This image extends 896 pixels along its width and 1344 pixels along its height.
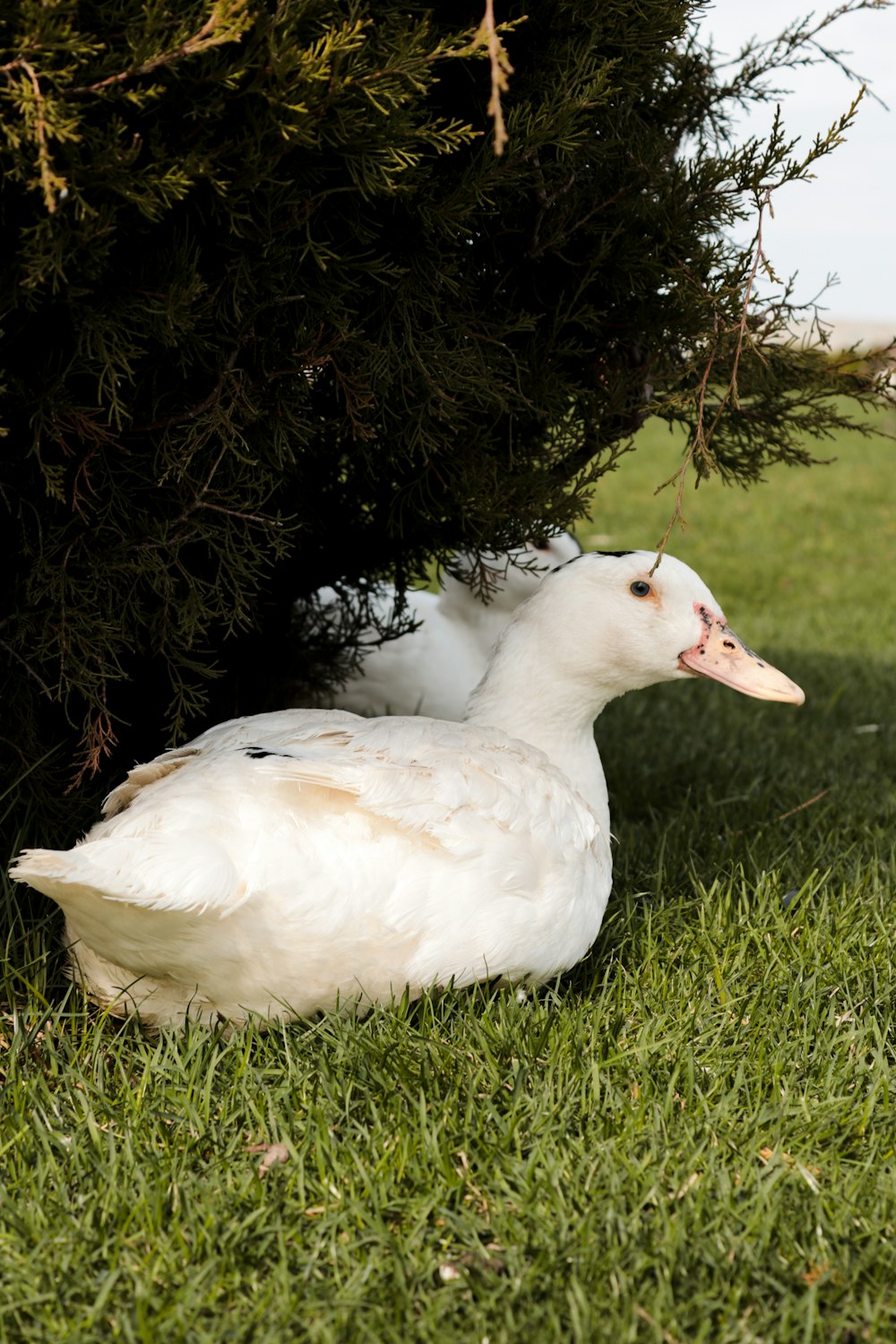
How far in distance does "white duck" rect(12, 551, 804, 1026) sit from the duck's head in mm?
158

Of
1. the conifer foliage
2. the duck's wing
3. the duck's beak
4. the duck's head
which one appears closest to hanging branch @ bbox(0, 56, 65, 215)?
the conifer foliage

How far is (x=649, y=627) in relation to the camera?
3037 mm

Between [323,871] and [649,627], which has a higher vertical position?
[649,627]

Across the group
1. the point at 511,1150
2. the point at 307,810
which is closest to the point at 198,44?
the point at 307,810

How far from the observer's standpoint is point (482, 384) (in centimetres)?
282

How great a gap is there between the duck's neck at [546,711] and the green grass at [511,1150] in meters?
0.37

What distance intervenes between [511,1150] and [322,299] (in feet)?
5.49

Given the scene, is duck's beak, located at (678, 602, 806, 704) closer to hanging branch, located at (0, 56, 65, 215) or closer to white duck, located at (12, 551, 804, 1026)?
white duck, located at (12, 551, 804, 1026)

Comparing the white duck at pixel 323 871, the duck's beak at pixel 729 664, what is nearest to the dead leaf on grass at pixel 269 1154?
the white duck at pixel 323 871

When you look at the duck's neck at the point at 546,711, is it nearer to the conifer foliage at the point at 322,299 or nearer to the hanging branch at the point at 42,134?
the conifer foliage at the point at 322,299

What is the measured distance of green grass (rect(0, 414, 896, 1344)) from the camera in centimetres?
192

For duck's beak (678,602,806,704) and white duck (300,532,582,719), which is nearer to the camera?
duck's beak (678,602,806,704)

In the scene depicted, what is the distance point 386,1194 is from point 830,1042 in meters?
1.03

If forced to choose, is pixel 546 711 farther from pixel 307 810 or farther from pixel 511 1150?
pixel 511 1150
